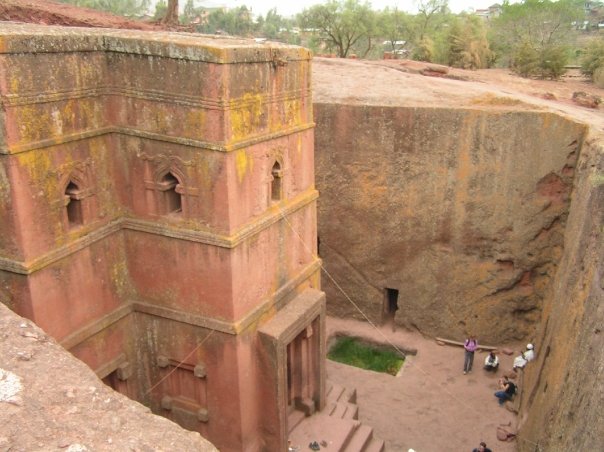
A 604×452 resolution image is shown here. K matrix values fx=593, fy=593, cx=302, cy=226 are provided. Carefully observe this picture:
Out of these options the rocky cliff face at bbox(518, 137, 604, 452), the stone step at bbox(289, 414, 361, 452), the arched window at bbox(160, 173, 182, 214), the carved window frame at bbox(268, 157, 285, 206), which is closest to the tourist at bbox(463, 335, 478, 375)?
the rocky cliff face at bbox(518, 137, 604, 452)

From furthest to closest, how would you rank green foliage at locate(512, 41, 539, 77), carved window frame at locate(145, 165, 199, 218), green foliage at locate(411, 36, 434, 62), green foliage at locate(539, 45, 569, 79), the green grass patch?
green foliage at locate(411, 36, 434, 62) → green foliage at locate(512, 41, 539, 77) → green foliage at locate(539, 45, 569, 79) → the green grass patch → carved window frame at locate(145, 165, 199, 218)

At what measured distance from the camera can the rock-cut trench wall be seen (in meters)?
10.9

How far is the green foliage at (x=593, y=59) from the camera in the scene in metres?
18.6

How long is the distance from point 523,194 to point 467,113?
1.83 meters

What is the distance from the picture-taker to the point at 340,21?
32.2 m

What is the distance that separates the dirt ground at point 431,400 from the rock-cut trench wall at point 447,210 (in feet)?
2.48

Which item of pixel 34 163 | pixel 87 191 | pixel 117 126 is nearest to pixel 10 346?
pixel 34 163

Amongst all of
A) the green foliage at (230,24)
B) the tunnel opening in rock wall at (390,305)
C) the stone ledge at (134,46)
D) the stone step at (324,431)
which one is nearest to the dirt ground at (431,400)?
the tunnel opening in rock wall at (390,305)

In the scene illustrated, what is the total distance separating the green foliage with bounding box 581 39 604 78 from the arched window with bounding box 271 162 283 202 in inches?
584

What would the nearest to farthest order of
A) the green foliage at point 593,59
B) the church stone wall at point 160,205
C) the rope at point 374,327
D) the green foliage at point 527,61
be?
the church stone wall at point 160,205 < the rope at point 374,327 < the green foliage at point 593,59 < the green foliage at point 527,61

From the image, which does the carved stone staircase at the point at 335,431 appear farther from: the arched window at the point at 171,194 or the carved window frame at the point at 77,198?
the carved window frame at the point at 77,198

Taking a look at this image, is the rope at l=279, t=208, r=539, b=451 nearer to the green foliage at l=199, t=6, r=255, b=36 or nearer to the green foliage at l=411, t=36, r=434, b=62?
the green foliage at l=411, t=36, r=434, b=62

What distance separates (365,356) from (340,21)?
24.3 meters

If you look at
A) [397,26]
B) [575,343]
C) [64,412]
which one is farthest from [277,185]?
[397,26]
